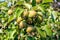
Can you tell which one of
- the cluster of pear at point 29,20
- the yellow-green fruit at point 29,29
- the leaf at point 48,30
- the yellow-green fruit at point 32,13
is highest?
the yellow-green fruit at point 32,13

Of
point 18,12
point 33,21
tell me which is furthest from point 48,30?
point 18,12

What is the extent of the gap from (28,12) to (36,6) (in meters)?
0.08

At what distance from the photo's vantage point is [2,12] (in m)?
2.04

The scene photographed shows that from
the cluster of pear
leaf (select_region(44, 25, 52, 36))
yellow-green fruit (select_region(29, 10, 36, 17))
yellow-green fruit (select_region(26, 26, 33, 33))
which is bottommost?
leaf (select_region(44, 25, 52, 36))

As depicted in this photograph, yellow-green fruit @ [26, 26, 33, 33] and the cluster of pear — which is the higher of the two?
the cluster of pear

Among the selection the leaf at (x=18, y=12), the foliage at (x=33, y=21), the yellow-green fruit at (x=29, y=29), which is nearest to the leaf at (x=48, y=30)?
the foliage at (x=33, y=21)

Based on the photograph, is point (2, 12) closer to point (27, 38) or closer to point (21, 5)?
point (21, 5)

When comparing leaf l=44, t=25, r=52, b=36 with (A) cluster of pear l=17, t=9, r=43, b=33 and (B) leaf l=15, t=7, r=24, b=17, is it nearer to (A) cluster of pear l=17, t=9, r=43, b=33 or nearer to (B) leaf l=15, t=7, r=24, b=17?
(A) cluster of pear l=17, t=9, r=43, b=33

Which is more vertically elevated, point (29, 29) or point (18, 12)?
point (18, 12)

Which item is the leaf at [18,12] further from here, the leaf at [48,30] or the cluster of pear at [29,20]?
the leaf at [48,30]

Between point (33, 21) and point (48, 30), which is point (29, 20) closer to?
point (33, 21)

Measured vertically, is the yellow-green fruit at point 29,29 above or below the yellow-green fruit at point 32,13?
below

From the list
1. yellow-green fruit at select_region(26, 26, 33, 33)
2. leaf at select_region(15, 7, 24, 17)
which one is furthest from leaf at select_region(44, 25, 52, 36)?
leaf at select_region(15, 7, 24, 17)

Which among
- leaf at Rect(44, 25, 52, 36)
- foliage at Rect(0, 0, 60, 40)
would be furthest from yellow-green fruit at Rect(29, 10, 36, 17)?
leaf at Rect(44, 25, 52, 36)
